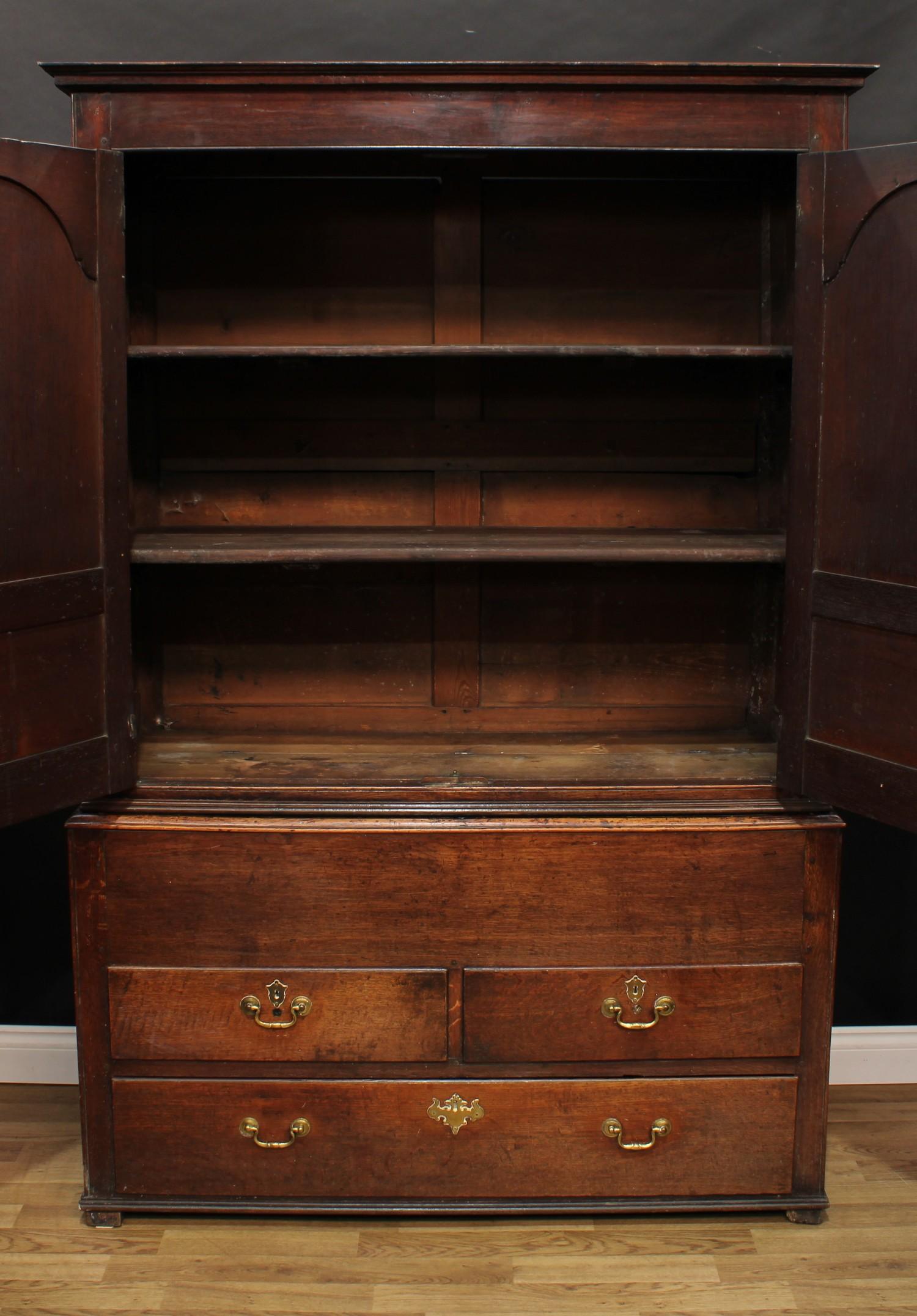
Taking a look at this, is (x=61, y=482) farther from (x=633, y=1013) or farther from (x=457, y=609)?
(x=633, y=1013)

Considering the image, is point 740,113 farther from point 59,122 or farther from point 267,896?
point 267,896

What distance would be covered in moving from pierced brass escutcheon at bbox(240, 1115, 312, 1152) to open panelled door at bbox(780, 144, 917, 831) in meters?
1.17

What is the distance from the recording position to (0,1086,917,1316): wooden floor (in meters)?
2.08

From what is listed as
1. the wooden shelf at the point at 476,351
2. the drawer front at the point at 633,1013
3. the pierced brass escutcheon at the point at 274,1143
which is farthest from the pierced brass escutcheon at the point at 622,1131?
the wooden shelf at the point at 476,351

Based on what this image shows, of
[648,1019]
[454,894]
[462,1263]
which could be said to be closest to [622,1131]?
[648,1019]

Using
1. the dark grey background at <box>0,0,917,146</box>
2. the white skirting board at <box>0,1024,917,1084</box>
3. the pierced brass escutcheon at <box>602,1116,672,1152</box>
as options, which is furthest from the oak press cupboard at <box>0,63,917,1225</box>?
the white skirting board at <box>0,1024,917,1084</box>

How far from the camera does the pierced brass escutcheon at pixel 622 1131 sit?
2.22m

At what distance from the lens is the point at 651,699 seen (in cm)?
262

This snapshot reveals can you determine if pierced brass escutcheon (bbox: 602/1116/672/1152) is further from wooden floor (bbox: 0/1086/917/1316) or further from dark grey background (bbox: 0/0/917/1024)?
dark grey background (bbox: 0/0/917/1024)

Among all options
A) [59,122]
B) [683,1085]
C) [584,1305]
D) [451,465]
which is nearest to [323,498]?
[451,465]

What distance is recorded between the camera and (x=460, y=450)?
8.34ft

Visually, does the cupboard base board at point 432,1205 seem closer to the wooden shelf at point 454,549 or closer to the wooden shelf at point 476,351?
the wooden shelf at point 454,549

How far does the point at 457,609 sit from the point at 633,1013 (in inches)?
36.8

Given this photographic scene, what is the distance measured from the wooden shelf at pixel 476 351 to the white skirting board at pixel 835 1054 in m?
1.67
